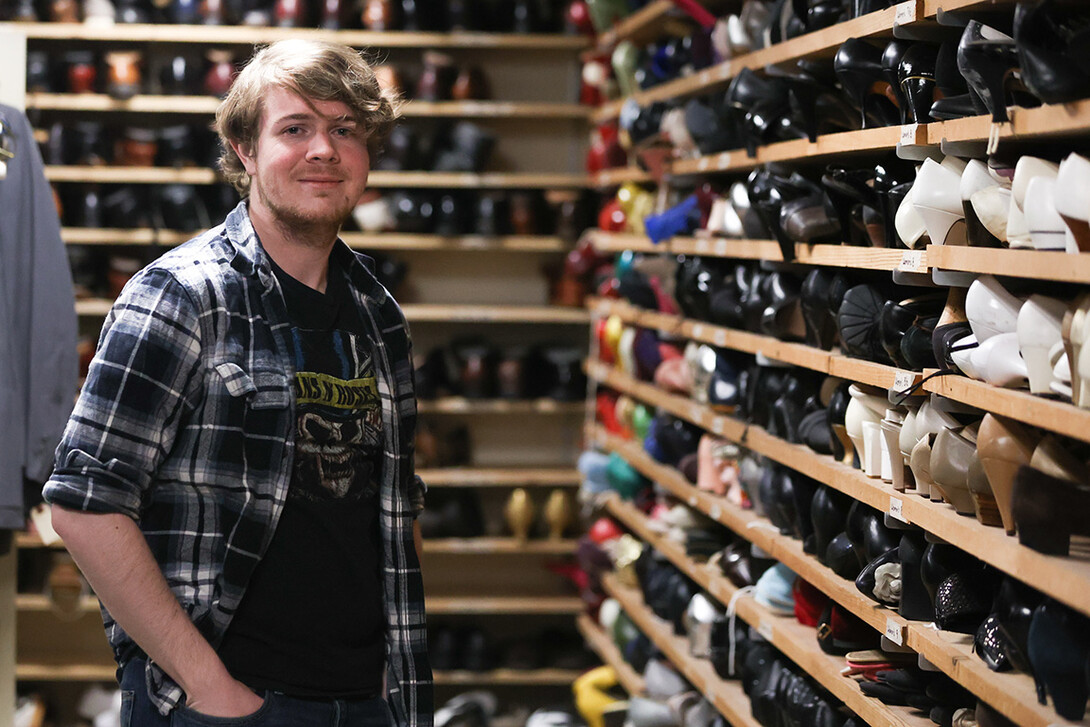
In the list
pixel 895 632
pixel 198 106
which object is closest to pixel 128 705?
pixel 895 632

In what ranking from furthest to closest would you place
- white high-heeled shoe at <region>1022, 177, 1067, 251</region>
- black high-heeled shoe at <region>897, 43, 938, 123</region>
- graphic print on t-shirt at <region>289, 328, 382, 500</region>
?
black high-heeled shoe at <region>897, 43, 938, 123</region> < graphic print on t-shirt at <region>289, 328, 382, 500</region> < white high-heeled shoe at <region>1022, 177, 1067, 251</region>

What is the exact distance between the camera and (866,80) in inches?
97.3

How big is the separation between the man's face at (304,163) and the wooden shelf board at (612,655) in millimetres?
2597

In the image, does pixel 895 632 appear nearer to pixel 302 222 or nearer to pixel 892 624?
pixel 892 624

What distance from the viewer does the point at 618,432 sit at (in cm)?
494

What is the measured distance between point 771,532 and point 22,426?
6.12 ft

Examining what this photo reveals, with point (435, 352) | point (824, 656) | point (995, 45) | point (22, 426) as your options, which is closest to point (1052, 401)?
point (995, 45)

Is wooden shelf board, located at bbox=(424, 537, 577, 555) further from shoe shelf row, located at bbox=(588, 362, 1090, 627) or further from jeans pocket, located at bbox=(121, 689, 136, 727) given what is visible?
jeans pocket, located at bbox=(121, 689, 136, 727)

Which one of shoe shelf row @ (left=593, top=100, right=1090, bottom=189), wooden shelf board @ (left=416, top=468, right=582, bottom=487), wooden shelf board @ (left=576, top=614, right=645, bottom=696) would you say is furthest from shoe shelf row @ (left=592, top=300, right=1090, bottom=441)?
wooden shelf board @ (left=416, top=468, right=582, bottom=487)

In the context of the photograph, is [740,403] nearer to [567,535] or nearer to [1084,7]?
[1084,7]

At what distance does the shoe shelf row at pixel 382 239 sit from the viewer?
5.30 meters

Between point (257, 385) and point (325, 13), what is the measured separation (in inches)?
152

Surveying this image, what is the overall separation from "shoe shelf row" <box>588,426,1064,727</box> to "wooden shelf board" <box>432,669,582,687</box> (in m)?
1.71

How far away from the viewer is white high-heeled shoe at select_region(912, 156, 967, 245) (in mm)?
2164
